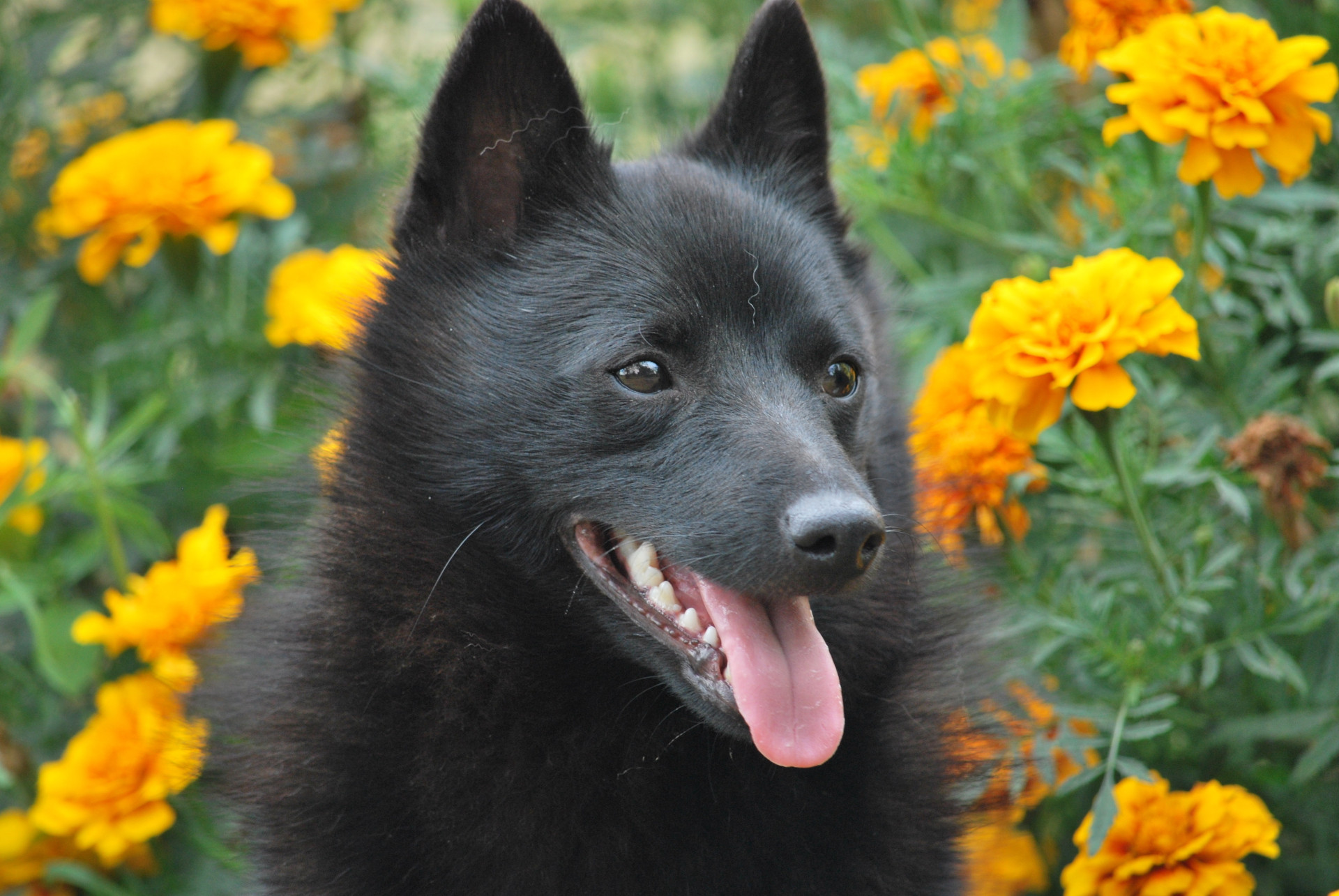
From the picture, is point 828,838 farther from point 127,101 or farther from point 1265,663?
point 127,101

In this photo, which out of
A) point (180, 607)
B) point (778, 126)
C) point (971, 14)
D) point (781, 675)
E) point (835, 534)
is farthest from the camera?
point (971, 14)

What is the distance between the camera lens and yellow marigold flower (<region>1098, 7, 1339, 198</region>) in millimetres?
2277

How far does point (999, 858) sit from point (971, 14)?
9.63 ft

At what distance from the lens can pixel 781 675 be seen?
200cm

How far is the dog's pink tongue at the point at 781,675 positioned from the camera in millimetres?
1944

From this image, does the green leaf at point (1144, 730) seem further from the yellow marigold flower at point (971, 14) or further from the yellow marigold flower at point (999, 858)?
the yellow marigold flower at point (971, 14)

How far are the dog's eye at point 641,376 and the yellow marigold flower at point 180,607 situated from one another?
1.00 m

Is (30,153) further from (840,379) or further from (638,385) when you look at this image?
(840,379)

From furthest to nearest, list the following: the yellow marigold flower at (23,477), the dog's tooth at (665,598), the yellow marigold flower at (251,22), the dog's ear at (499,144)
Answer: the yellow marigold flower at (251,22), the yellow marigold flower at (23,477), the dog's ear at (499,144), the dog's tooth at (665,598)

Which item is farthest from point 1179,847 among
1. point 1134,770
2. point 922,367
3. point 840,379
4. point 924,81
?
point 924,81

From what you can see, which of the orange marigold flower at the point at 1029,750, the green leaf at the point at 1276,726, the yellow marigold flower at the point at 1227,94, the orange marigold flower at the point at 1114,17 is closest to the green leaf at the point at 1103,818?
the orange marigold flower at the point at 1029,750

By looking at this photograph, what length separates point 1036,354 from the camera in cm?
215

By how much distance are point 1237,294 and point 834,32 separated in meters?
1.49

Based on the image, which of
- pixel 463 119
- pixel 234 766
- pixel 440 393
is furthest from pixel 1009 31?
pixel 234 766
